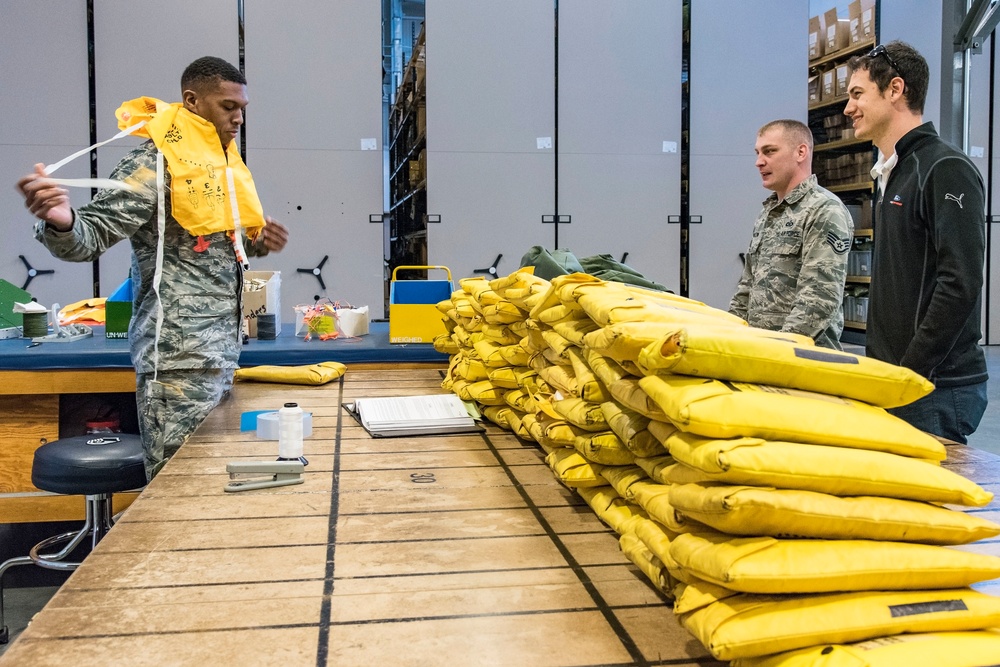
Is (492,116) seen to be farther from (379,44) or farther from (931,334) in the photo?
(931,334)

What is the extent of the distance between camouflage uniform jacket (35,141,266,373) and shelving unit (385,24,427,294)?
3.76m

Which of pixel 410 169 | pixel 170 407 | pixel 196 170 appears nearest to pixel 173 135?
pixel 196 170

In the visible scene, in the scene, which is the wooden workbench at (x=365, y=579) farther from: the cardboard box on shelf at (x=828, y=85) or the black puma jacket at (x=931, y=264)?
the cardboard box on shelf at (x=828, y=85)

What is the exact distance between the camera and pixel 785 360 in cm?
100

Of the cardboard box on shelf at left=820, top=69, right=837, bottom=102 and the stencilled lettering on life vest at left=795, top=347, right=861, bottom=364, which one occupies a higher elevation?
the cardboard box on shelf at left=820, top=69, right=837, bottom=102

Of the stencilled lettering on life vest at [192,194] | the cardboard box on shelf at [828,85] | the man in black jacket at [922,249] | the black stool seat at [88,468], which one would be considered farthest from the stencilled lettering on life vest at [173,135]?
the cardboard box on shelf at [828,85]

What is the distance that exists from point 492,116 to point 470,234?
93 centimetres

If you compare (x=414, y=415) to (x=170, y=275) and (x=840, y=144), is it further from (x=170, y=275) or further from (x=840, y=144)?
(x=840, y=144)

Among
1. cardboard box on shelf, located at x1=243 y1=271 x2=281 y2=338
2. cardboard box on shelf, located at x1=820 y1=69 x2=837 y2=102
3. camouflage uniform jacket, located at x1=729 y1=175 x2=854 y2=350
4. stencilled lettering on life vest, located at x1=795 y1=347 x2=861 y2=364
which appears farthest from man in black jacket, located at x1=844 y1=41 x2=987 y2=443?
cardboard box on shelf, located at x1=820 y1=69 x2=837 y2=102

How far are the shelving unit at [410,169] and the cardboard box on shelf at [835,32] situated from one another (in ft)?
12.9

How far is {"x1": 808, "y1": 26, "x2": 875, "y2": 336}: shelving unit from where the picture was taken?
7613 mm

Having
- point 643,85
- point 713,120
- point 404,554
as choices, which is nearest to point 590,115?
point 643,85

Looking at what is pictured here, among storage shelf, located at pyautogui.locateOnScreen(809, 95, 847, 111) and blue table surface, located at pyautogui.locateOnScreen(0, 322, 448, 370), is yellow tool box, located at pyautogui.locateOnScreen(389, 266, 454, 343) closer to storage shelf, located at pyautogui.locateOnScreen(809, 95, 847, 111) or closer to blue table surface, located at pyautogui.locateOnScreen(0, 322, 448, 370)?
blue table surface, located at pyautogui.locateOnScreen(0, 322, 448, 370)

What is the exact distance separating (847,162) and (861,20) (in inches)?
50.1
